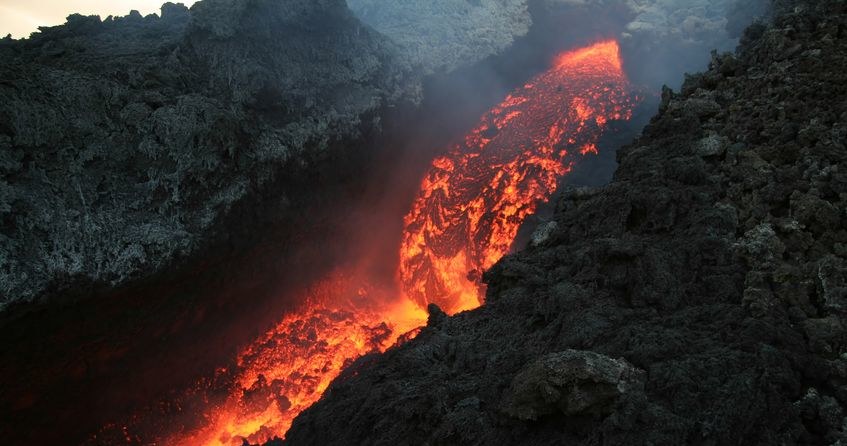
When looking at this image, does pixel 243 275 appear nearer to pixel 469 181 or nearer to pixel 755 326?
pixel 469 181

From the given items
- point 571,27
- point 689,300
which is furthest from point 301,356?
point 571,27

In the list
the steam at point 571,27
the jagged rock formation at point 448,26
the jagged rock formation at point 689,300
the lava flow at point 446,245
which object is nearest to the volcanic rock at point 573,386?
the jagged rock formation at point 689,300

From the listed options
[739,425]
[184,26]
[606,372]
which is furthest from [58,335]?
[739,425]

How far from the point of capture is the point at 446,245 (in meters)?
13.6

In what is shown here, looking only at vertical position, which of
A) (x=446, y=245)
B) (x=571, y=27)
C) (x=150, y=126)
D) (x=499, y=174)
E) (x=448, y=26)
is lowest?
(x=446, y=245)

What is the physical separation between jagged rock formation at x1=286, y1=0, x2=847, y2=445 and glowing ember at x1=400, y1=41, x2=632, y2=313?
6147 millimetres

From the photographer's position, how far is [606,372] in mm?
3607

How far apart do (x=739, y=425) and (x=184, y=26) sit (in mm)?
11870

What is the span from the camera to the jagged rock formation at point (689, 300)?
344 cm

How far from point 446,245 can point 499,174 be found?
284cm

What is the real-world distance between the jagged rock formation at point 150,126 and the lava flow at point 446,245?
3.31 m

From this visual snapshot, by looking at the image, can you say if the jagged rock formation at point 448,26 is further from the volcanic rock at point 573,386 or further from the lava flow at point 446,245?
the volcanic rock at point 573,386

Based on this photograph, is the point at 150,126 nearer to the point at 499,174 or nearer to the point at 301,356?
the point at 301,356

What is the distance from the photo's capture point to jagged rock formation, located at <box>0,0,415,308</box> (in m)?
7.16
